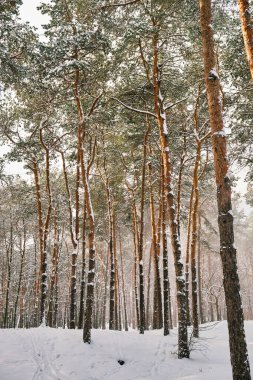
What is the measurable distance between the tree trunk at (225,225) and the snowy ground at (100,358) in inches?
85.3

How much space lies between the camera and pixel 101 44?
36.1 feet

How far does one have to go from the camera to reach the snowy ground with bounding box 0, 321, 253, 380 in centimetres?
877

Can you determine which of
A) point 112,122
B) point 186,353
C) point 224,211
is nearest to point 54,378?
point 186,353

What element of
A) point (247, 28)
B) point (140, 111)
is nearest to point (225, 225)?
point (247, 28)

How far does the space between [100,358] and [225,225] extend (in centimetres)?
684

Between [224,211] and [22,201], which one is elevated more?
[22,201]

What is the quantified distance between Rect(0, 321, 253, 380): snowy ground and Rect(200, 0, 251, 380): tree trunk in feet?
7.11

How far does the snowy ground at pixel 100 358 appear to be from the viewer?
8.77m

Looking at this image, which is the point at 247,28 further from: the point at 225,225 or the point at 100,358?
the point at 100,358

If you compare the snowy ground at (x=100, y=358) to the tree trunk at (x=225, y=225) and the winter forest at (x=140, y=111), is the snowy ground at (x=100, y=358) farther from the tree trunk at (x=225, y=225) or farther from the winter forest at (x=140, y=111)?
the tree trunk at (x=225, y=225)

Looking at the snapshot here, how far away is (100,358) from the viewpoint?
1051cm

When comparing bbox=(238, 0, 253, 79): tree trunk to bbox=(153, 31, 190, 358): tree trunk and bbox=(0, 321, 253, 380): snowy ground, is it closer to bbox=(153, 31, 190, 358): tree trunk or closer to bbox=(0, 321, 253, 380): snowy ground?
bbox=(153, 31, 190, 358): tree trunk

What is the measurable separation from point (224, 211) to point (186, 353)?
5.84 m

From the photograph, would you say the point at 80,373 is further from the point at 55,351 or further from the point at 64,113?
the point at 64,113
